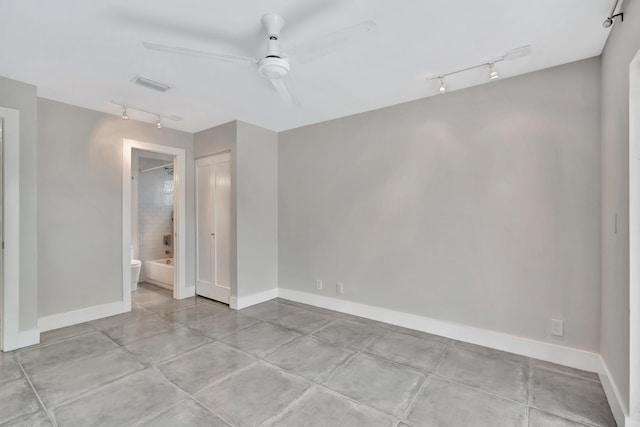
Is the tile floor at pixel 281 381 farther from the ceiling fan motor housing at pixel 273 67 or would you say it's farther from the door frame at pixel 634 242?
the ceiling fan motor housing at pixel 273 67

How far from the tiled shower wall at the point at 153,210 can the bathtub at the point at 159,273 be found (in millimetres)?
215

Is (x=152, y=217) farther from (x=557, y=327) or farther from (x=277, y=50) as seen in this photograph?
(x=557, y=327)

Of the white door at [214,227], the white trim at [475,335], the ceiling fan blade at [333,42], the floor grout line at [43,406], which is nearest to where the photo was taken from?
the ceiling fan blade at [333,42]

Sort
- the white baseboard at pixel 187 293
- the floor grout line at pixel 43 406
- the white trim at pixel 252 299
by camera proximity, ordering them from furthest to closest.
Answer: the white baseboard at pixel 187 293 < the white trim at pixel 252 299 < the floor grout line at pixel 43 406

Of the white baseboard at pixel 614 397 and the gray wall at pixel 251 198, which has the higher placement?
the gray wall at pixel 251 198

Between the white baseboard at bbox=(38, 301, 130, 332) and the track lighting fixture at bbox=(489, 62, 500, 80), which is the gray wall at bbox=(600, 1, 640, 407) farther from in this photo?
the white baseboard at bbox=(38, 301, 130, 332)

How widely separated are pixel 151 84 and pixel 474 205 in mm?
3361

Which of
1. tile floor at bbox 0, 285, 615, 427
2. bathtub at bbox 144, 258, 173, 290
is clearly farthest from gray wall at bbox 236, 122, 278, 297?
bathtub at bbox 144, 258, 173, 290

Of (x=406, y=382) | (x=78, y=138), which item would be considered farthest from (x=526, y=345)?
(x=78, y=138)

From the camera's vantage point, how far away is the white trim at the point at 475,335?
250 centimetres

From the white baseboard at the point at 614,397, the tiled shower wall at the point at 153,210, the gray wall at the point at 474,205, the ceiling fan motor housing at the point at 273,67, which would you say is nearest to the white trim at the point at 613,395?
the white baseboard at the point at 614,397

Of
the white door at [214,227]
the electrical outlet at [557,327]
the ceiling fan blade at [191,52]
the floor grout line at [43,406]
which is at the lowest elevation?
the floor grout line at [43,406]

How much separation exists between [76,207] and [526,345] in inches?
195

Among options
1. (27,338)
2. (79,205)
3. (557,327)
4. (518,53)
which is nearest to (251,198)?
(79,205)
